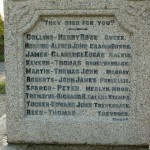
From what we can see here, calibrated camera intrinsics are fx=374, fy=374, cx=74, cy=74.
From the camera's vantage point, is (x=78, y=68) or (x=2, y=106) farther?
(x=2, y=106)

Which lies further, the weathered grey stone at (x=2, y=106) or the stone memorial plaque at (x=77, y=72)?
the weathered grey stone at (x=2, y=106)

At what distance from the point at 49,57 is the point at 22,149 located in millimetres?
1026

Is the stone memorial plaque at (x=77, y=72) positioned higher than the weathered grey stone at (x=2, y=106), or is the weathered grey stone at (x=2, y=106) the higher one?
the stone memorial plaque at (x=77, y=72)

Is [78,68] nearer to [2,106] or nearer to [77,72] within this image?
[77,72]

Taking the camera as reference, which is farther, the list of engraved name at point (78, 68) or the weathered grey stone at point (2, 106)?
the weathered grey stone at point (2, 106)

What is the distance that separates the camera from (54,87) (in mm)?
4078

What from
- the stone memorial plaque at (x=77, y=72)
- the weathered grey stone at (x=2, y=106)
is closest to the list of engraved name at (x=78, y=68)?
the stone memorial plaque at (x=77, y=72)

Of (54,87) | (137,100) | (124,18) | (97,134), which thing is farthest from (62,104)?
(124,18)

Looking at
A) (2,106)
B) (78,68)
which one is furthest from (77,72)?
(2,106)

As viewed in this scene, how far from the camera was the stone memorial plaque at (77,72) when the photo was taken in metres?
3.93

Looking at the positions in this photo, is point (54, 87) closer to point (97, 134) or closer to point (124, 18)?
point (97, 134)

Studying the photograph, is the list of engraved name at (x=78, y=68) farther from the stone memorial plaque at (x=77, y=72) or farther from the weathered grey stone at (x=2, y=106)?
the weathered grey stone at (x=2, y=106)

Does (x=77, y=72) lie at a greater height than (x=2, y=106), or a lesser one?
greater

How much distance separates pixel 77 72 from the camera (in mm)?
4031
